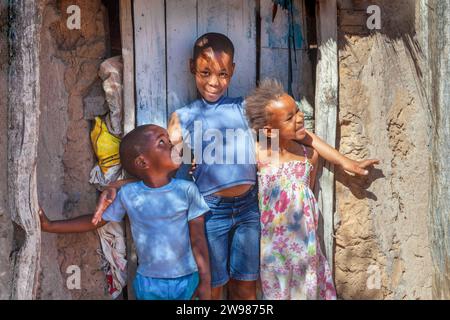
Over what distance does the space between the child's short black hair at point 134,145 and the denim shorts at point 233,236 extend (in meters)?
0.40

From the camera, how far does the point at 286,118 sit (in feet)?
11.5

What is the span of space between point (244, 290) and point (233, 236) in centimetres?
30

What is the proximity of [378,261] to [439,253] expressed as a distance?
321 millimetres

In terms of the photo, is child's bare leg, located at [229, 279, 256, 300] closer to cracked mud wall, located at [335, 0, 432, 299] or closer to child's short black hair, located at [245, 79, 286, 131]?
cracked mud wall, located at [335, 0, 432, 299]

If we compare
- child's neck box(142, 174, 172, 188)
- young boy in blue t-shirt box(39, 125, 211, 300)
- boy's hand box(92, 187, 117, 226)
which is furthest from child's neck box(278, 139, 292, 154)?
boy's hand box(92, 187, 117, 226)

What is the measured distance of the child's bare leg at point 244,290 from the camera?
12.0ft

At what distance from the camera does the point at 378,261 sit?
3.72 m

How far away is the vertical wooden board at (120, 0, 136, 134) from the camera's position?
3555 mm

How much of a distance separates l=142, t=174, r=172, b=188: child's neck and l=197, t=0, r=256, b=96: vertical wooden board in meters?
0.60

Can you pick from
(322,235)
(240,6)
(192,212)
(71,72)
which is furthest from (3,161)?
(322,235)

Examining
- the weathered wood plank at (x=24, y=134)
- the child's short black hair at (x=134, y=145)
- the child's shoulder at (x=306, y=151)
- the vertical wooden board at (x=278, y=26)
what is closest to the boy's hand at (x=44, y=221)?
the weathered wood plank at (x=24, y=134)

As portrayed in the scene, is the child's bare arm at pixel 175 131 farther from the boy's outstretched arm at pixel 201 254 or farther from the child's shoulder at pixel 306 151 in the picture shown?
the child's shoulder at pixel 306 151

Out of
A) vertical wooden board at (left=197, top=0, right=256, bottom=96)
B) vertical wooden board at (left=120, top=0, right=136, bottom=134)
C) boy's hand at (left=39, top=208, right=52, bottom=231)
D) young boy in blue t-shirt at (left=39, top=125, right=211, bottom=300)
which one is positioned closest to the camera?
boy's hand at (left=39, top=208, right=52, bottom=231)

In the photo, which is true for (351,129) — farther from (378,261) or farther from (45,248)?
(45,248)
